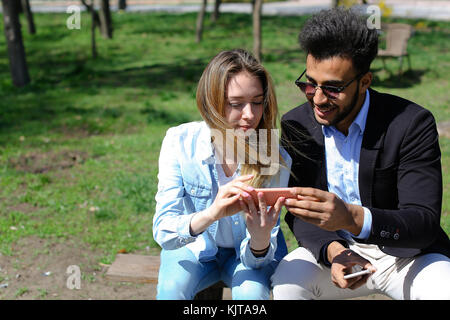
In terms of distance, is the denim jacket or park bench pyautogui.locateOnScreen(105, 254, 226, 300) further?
park bench pyautogui.locateOnScreen(105, 254, 226, 300)

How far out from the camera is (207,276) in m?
2.77

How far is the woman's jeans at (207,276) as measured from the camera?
2588 millimetres

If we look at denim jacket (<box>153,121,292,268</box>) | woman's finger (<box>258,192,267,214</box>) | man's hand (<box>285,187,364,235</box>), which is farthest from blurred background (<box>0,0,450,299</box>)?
man's hand (<box>285,187,364,235</box>)

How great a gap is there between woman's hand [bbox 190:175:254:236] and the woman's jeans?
300 millimetres

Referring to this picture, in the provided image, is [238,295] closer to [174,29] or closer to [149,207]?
[149,207]

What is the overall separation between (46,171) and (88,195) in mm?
945

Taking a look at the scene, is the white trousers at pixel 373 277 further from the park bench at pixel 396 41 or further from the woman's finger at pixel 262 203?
the park bench at pixel 396 41

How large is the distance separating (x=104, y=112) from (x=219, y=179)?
600cm

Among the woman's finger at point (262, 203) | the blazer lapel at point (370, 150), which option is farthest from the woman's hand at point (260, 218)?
the blazer lapel at point (370, 150)

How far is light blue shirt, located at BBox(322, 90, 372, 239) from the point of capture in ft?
8.80

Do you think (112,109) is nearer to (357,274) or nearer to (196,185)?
(196,185)


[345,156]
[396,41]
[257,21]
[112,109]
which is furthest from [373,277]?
[396,41]

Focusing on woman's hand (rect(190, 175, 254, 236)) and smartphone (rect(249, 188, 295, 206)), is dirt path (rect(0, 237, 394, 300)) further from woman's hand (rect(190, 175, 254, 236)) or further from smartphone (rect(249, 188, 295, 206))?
smartphone (rect(249, 188, 295, 206))

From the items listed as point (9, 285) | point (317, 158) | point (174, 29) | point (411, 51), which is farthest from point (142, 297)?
Result: point (174, 29)
